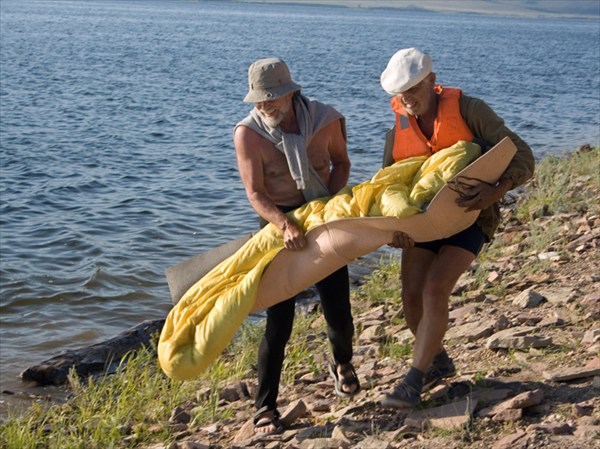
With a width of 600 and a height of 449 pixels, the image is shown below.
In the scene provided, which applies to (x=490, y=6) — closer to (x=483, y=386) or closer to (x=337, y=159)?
(x=337, y=159)

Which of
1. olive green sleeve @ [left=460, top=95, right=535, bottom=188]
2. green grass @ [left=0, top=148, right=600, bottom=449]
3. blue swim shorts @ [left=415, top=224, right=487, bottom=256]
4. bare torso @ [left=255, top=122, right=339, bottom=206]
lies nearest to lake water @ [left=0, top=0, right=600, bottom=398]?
green grass @ [left=0, top=148, right=600, bottom=449]

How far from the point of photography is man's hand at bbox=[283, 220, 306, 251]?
5.05 m

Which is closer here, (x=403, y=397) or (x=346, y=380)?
(x=403, y=397)

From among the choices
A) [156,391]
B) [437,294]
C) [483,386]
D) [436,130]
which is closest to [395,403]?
[483,386]

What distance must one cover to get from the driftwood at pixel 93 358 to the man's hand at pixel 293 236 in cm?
343

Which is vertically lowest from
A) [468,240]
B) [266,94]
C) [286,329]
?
[286,329]

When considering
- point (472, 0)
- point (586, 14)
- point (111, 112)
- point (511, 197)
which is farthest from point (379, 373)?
point (472, 0)

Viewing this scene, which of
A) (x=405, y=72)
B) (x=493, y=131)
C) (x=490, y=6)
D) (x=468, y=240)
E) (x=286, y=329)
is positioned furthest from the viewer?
(x=490, y=6)

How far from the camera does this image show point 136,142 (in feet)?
64.1

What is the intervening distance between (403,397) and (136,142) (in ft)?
49.3

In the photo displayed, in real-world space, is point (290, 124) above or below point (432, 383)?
above

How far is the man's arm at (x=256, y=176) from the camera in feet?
16.8

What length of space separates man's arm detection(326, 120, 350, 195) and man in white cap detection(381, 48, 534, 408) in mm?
262

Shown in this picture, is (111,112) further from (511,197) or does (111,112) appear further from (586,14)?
(586,14)
